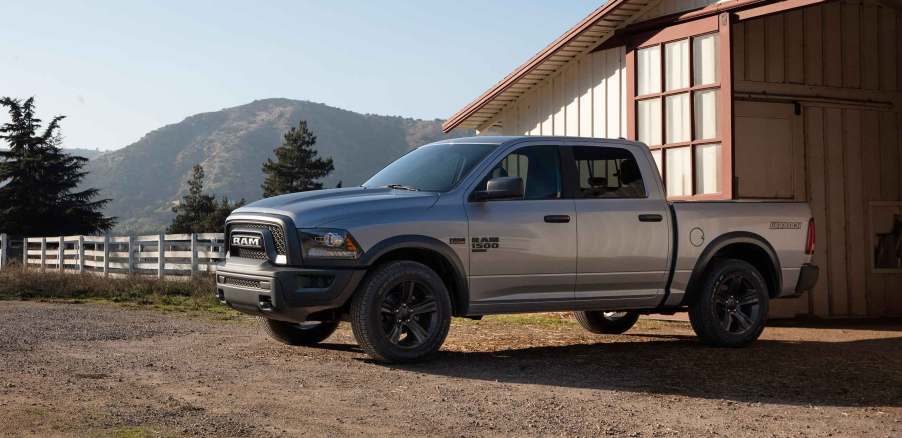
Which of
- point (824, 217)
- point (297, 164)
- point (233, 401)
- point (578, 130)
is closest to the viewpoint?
point (233, 401)

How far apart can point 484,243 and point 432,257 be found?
459mm

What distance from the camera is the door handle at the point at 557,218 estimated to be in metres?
9.48

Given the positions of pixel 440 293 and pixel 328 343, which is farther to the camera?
pixel 328 343

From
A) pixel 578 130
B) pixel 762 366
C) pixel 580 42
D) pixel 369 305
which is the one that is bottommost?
pixel 762 366

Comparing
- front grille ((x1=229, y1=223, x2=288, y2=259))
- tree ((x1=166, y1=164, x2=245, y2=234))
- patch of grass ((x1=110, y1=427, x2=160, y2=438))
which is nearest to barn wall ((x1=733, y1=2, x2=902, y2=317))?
front grille ((x1=229, y1=223, x2=288, y2=259))

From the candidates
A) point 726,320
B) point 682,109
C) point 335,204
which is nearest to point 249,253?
point 335,204

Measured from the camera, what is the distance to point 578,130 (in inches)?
627

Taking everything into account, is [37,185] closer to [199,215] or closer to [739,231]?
[199,215]

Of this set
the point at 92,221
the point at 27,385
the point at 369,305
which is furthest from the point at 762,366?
the point at 92,221

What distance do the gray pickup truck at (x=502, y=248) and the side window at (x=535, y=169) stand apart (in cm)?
1

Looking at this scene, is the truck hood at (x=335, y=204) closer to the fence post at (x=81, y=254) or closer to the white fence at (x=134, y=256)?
the white fence at (x=134, y=256)

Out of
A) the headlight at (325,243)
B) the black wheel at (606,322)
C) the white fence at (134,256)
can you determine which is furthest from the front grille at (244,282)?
the white fence at (134,256)

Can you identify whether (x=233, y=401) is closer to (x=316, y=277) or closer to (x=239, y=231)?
(x=316, y=277)

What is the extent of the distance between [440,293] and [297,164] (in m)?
81.1
